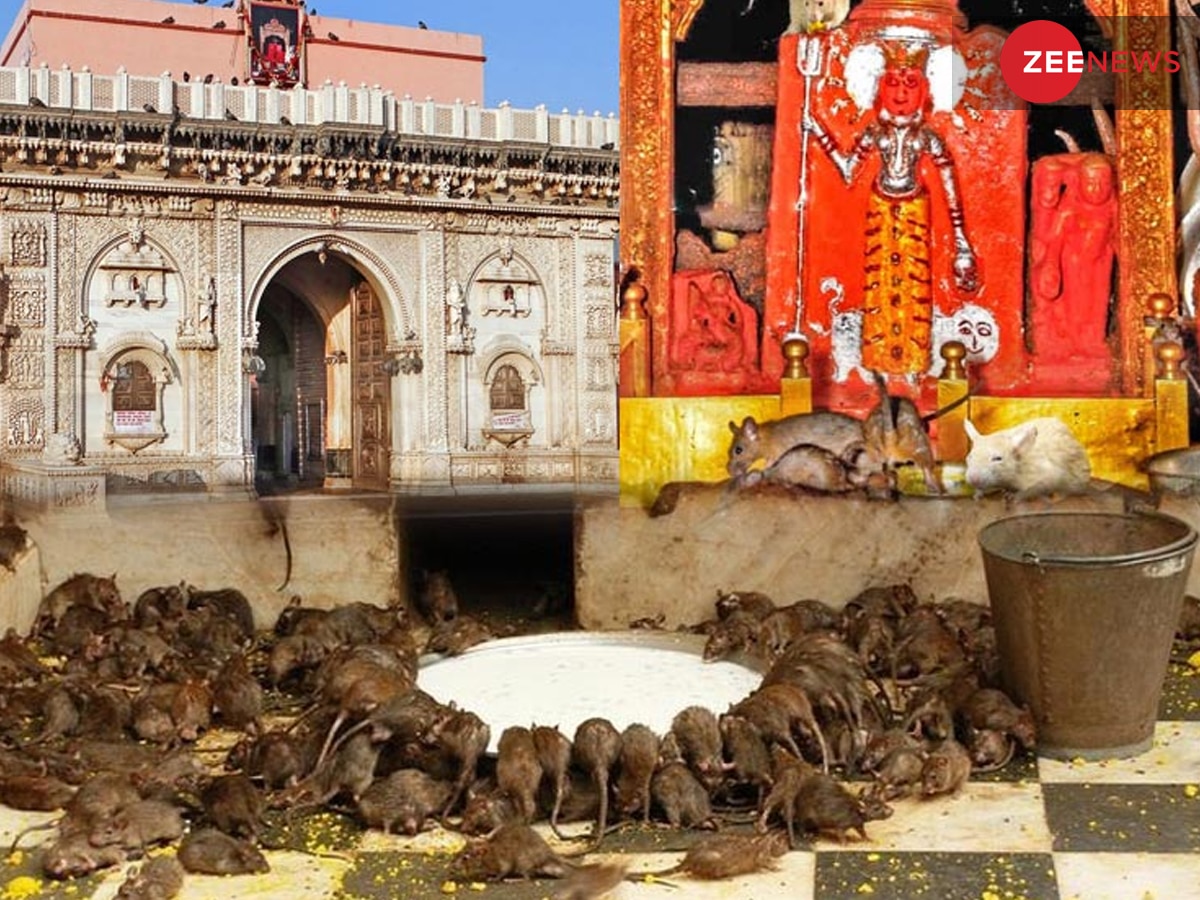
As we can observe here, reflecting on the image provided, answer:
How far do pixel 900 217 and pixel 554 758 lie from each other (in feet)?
19.0

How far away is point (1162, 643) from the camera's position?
212 inches

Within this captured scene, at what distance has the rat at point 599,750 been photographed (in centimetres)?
452

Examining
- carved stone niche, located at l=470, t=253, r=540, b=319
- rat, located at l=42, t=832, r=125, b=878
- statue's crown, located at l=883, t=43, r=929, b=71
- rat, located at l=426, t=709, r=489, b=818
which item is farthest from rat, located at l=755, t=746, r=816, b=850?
Answer: carved stone niche, located at l=470, t=253, r=540, b=319

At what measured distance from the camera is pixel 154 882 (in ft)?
12.9

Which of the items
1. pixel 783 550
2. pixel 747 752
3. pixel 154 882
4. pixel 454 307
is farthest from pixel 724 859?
pixel 454 307

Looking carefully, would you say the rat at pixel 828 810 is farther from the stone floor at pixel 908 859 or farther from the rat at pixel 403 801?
the rat at pixel 403 801

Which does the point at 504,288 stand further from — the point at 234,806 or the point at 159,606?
the point at 234,806

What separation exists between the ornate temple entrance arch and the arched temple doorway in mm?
26

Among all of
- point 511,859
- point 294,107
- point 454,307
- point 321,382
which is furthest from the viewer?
point 321,382

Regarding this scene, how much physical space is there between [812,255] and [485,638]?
3701 millimetres

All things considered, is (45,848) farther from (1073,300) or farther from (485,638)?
(1073,300)

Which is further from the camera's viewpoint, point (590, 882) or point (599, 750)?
point (599, 750)

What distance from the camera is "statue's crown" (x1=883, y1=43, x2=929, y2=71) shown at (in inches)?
360

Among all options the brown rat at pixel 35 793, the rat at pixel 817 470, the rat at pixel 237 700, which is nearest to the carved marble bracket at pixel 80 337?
the rat at pixel 817 470
